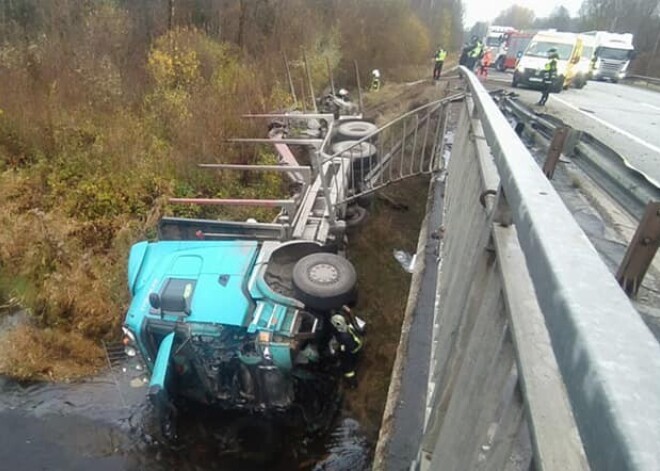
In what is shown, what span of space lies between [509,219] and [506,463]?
Result: 672 mm

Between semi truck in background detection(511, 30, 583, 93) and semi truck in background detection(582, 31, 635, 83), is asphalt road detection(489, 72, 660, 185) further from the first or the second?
semi truck in background detection(582, 31, 635, 83)

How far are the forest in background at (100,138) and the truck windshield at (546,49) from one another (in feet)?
29.8

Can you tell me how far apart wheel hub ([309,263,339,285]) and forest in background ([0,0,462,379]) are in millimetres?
3165

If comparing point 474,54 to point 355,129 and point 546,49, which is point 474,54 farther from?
point 355,129

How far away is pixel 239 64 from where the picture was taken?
1155 centimetres

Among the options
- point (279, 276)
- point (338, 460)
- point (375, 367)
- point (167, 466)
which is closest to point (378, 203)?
point (375, 367)

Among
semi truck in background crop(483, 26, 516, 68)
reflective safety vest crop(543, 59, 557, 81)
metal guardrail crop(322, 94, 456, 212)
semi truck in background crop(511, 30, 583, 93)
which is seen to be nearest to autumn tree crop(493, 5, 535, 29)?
semi truck in background crop(483, 26, 516, 68)

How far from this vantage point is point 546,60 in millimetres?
14875

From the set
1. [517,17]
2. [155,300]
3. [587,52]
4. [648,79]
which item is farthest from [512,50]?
[517,17]

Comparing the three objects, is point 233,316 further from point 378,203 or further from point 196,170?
point 378,203

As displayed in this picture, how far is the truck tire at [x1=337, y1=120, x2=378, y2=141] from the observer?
9055 mm

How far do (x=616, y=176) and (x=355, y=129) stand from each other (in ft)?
18.1

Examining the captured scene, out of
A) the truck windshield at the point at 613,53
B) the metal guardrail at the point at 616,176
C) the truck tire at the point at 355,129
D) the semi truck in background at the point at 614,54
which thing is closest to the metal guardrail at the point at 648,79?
the semi truck in background at the point at 614,54

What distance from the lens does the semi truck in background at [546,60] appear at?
48.3ft
